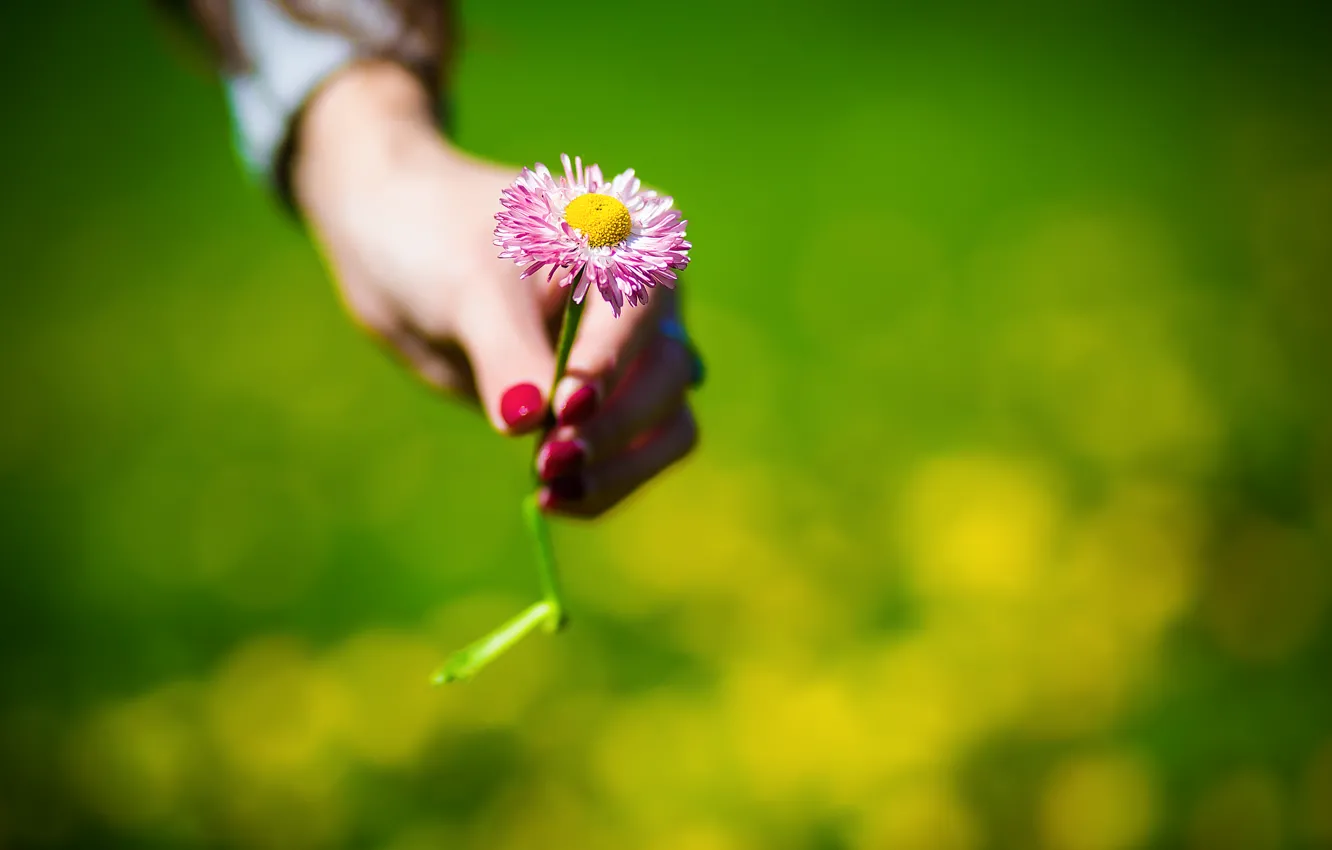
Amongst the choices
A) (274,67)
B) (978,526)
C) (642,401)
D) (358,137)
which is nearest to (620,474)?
(642,401)

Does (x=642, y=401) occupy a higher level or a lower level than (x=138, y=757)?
higher

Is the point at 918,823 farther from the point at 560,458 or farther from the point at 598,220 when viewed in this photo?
the point at 598,220

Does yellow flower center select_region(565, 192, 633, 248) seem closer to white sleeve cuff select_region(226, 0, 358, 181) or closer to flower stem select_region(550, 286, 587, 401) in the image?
flower stem select_region(550, 286, 587, 401)

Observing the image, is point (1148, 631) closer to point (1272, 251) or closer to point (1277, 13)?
point (1272, 251)

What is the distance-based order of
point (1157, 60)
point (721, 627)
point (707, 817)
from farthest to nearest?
point (1157, 60)
point (721, 627)
point (707, 817)

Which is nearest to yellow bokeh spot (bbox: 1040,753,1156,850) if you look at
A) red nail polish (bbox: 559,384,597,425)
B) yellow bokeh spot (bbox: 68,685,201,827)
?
red nail polish (bbox: 559,384,597,425)

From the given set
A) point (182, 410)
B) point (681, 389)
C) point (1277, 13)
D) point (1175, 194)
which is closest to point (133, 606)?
point (182, 410)
